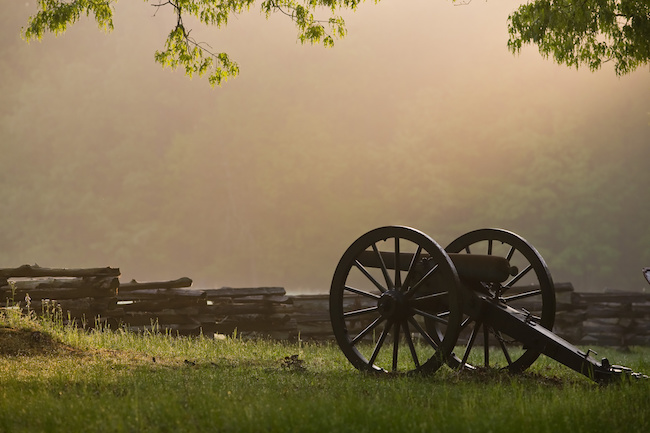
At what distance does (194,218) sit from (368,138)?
19.6m

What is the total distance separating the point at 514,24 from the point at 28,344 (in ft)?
33.8

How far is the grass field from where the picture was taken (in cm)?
537

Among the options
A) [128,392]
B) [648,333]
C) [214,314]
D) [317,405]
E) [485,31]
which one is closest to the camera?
[317,405]

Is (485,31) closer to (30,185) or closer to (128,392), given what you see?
(30,185)

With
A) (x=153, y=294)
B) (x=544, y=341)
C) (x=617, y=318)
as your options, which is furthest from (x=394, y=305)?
(x=617, y=318)

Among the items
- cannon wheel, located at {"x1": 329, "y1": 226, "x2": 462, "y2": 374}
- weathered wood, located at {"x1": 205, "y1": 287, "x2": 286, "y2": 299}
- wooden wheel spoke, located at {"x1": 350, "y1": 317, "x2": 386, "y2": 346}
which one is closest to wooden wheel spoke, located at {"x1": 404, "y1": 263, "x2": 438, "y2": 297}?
cannon wheel, located at {"x1": 329, "y1": 226, "x2": 462, "y2": 374}

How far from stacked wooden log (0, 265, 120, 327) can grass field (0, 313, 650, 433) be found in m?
4.73

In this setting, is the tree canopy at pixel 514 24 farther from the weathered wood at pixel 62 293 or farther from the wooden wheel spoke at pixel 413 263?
the wooden wheel spoke at pixel 413 263

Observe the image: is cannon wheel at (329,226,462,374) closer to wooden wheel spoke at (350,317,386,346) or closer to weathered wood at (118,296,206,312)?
wooden wheel spoke at (350,317,386,346)

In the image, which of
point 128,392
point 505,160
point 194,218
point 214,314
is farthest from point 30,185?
point 128,392

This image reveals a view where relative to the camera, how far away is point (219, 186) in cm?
7050

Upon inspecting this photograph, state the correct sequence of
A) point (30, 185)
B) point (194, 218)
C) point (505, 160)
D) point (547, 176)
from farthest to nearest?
1. point (30, 185)
2. point (194, 218)
3. point (505, 160)
4. point (547, 176)

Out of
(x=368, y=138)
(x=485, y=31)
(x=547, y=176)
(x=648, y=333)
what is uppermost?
(x=485, y=31)

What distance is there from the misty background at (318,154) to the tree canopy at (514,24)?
32.3 meters
